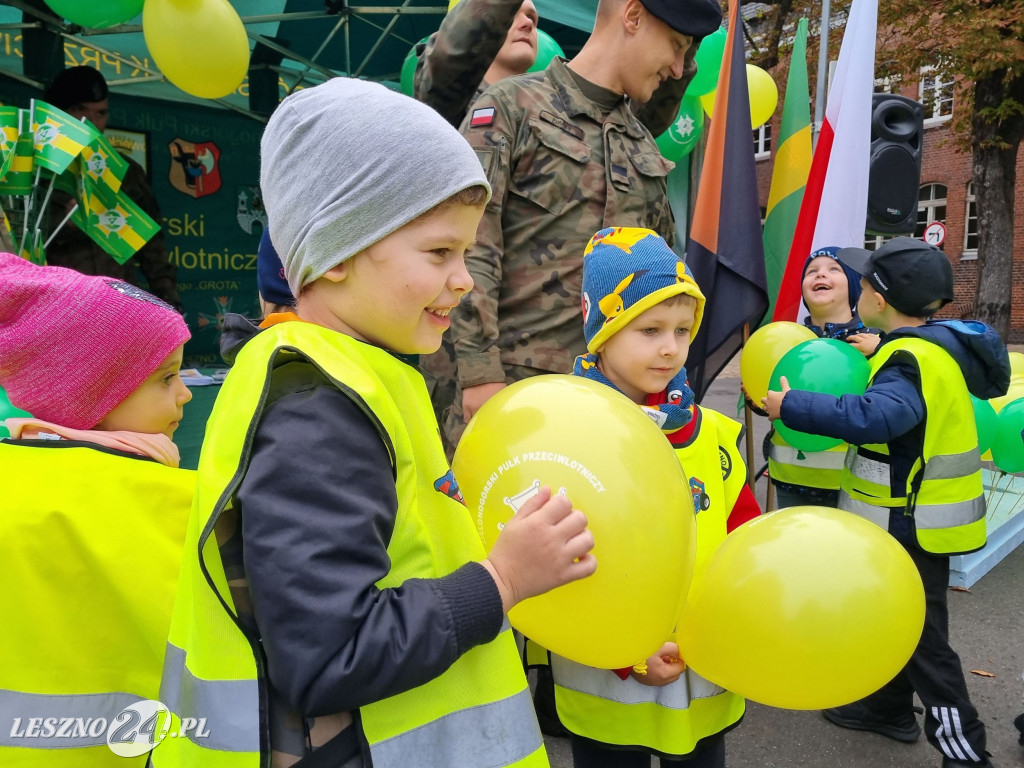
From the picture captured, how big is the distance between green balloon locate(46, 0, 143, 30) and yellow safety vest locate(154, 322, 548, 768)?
3.72 m

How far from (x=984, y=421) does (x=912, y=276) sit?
5.30 feet

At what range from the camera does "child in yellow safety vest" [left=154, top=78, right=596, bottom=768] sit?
835mm

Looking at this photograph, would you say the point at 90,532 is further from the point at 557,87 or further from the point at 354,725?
the point at 557,87

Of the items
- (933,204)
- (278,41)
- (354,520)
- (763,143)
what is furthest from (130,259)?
(763,143)

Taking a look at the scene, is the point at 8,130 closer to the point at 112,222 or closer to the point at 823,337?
the point at 112,222

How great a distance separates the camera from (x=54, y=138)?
3.19 meters

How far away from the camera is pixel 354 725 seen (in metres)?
0.92

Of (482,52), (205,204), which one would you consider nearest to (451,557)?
(482,52)

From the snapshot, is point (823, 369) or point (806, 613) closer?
point (806, 613)

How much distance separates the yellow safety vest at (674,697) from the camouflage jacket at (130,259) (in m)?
2.90

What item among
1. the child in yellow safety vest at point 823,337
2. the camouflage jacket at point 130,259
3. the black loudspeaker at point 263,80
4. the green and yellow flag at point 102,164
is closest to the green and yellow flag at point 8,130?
the green and yellow flag at point 102,164

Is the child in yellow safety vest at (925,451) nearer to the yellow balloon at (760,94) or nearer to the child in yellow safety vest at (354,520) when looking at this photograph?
the child in yellow safety vest at (354,520)

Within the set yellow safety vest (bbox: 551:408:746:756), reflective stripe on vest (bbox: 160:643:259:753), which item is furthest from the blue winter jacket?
reflective stripe on vest (bbox: 160:643:259:753)

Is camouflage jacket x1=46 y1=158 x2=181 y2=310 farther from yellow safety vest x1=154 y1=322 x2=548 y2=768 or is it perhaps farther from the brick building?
the brick building
